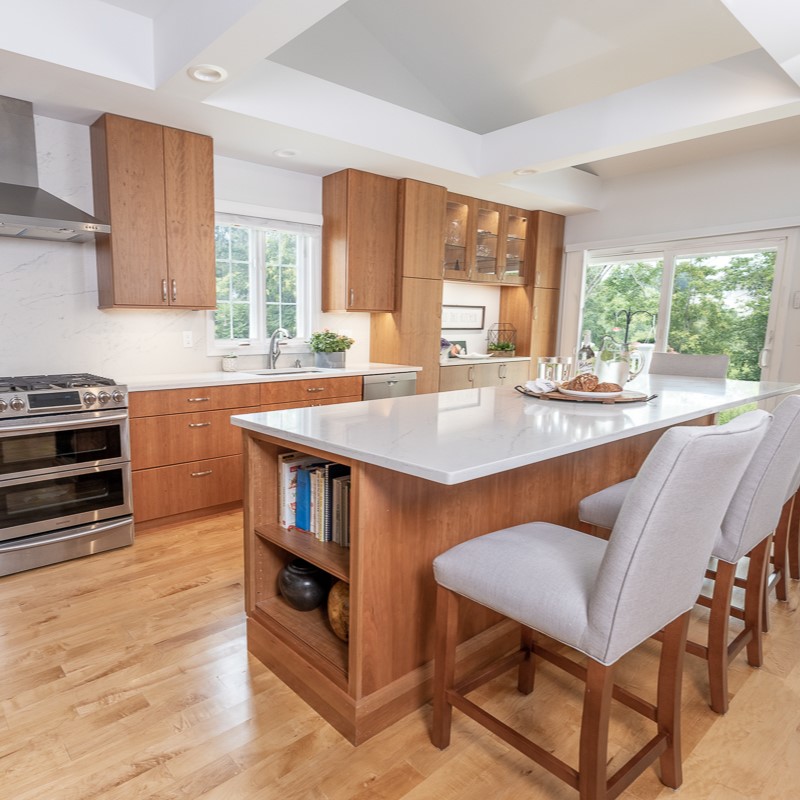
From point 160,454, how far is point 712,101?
3.61 metres

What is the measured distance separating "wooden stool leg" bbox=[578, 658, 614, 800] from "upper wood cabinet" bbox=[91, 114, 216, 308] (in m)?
2.96

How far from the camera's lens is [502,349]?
5.50 metres

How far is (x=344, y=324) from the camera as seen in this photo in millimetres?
4531

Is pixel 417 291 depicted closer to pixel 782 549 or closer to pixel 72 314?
pixel 72 314

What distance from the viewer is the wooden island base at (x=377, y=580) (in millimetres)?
→ 1518

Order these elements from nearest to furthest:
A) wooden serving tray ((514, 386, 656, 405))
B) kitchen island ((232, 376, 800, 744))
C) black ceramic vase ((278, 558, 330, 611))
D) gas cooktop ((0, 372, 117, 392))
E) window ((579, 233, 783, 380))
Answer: kitchen island ((232, 376, 800, 744)) < black ceramic vase ((278, 558, 330, 611)) < wooden serving tray ((514, 386, 656, 405)) < gas cooktop ((0, 372, 117, 392)) < window ((579, 233, 783, 380))

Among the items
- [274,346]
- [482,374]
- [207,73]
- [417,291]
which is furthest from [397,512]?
[482,374]

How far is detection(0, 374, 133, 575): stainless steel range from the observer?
2574mm

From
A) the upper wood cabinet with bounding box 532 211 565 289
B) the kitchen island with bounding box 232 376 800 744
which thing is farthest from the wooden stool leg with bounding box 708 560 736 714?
the upper wood cabinet with bounding box 532 211 565 289

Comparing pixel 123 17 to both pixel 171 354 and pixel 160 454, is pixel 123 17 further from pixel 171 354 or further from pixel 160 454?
pixel 160 454

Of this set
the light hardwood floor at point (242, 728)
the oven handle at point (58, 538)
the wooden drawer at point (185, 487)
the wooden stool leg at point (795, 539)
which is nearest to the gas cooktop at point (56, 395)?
the wooden drawer at point (185, 487)

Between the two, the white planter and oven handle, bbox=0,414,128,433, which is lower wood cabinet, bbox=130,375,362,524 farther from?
the white planter

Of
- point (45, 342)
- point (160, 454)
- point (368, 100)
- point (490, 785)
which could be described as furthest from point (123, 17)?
point (490, 785)

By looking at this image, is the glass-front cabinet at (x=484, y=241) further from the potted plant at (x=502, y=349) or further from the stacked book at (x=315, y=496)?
the stacked book at (x=315, y=496)
